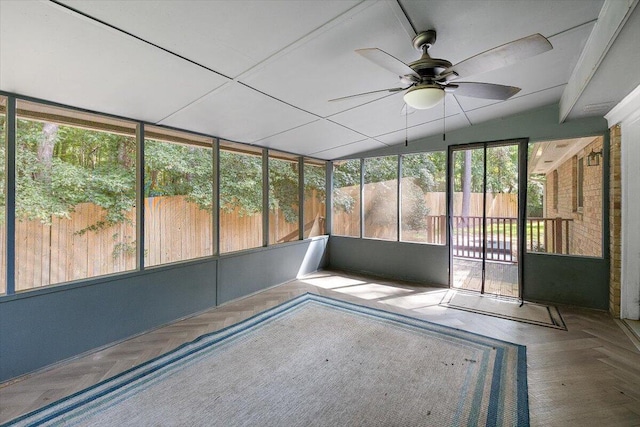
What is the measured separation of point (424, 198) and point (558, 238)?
1958 mm

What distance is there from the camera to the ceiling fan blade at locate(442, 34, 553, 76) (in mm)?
1514

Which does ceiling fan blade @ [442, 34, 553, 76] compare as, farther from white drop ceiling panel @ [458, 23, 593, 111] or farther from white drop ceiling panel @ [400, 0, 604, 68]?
white drop ceiling panel @ [458, 23, 593, 111]

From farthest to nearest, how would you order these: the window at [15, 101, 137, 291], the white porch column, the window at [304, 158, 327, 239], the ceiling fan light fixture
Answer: the window at [304, 158, 327, 239] < the white porch column < the window at [15, 101, 137, 291] < the ceiling fan light fixture

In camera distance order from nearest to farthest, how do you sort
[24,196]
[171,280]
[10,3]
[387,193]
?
[10,3], [24,196], [171,280], [387,193]

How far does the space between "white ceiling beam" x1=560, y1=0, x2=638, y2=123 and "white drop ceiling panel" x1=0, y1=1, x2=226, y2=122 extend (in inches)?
106

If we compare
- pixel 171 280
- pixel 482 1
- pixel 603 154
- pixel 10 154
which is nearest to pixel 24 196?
pixel 10 154

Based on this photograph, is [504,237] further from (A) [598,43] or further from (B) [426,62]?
(B) [426,62]

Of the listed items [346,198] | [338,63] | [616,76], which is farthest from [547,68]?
[346,198]

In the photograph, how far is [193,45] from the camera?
6.15ft

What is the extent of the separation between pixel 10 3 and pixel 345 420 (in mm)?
2992

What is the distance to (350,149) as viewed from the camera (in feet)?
17.2

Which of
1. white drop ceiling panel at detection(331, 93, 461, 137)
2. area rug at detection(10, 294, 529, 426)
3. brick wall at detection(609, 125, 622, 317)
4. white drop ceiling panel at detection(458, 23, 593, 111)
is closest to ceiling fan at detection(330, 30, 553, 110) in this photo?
white drop ceiling panel at detection(458, 23, 593, 111)

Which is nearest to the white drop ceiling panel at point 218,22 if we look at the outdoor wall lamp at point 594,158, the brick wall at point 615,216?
the brick wall at point 615,216

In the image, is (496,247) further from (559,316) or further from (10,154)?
(10,154)
